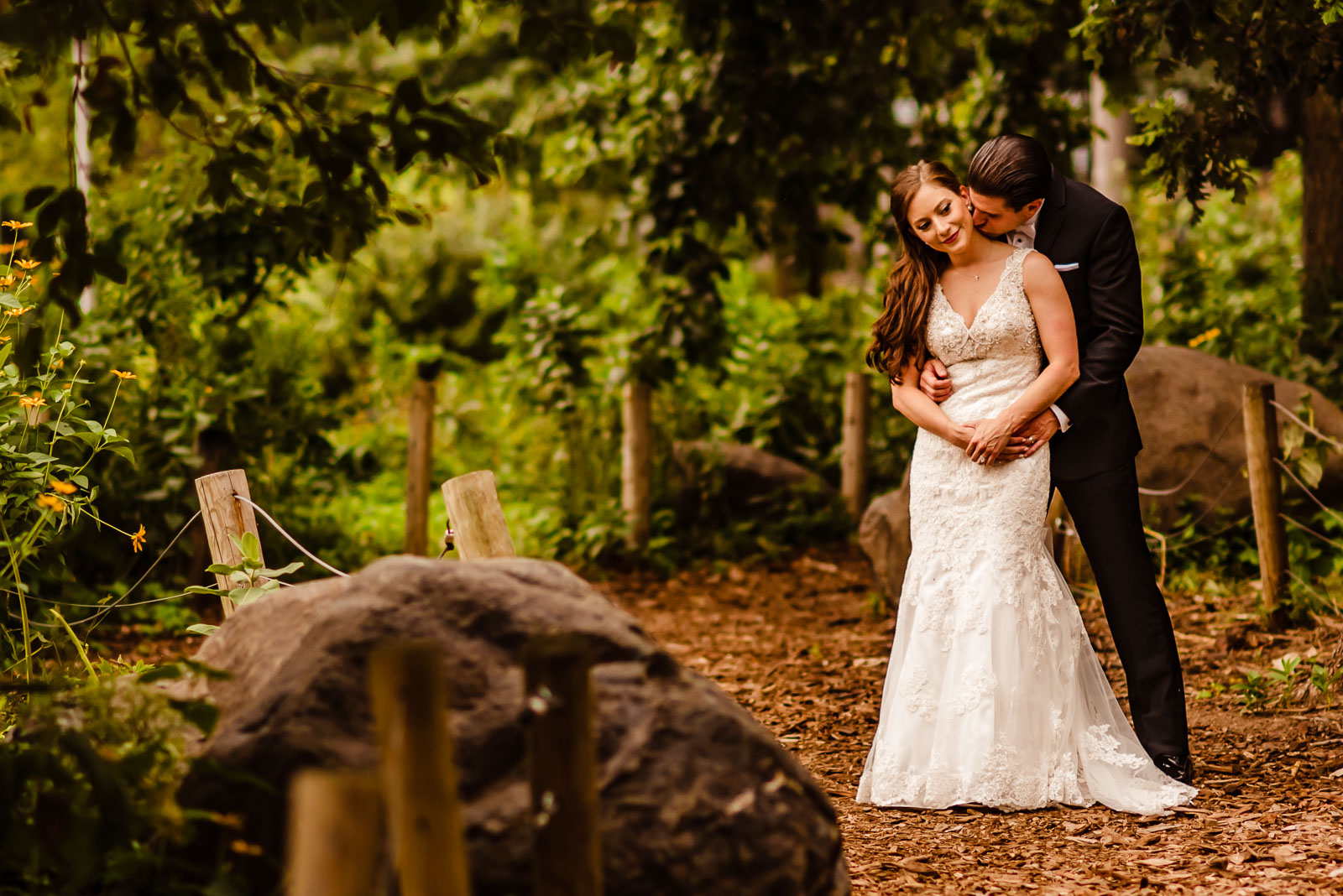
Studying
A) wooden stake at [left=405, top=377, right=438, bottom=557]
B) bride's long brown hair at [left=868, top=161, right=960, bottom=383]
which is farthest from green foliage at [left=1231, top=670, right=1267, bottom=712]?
wooden stake at [left=405, top=377, right=438, bottom=557]

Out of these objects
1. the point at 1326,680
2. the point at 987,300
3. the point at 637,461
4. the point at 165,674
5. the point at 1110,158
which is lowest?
the point at 1326,680

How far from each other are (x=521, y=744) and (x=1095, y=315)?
99.1 inches

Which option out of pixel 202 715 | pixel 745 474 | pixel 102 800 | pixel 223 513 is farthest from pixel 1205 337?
pixel 102 800

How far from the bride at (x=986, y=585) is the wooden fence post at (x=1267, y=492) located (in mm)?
1953

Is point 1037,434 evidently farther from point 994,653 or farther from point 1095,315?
point 994,653

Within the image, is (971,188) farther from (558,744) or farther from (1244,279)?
(1244,279)

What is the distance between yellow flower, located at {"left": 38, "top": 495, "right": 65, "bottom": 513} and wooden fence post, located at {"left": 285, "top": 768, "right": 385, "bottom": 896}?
199 centimetres

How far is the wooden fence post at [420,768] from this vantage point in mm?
1689

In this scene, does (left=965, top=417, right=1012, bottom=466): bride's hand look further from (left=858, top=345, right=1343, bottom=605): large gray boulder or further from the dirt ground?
(left=858, top=345, right=1343, bottom=605): large gray boulder

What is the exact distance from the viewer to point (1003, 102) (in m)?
7.80

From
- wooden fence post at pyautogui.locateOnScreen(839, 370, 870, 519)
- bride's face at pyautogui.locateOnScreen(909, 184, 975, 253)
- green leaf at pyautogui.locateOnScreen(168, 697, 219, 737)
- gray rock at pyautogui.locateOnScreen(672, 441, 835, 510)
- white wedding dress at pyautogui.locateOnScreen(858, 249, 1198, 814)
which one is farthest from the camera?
gray rock at pyautogui.locateOnScreen(672, 441, 835, 510)

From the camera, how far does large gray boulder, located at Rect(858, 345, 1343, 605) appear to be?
648 centimetres

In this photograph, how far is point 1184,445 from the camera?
6.50 m

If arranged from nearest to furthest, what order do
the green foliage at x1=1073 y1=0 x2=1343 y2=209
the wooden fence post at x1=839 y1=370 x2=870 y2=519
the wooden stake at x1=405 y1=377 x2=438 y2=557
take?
1. the green foliage at x1=1073 y1=0 x2=1343 y2=209
2. the wooden stake at x1=405 y1=377 x2=438 y2=557
3. the wooden fence post at x1=839 y1=370 x2=870 y2=519
